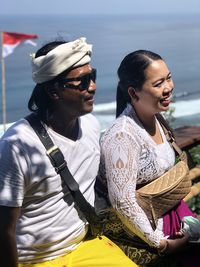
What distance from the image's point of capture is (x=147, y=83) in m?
3.14

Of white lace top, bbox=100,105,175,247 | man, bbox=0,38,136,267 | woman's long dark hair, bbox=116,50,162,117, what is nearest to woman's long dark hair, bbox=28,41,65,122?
man, bbox=0,38,136,267

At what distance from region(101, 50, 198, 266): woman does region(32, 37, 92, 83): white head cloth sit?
504mm

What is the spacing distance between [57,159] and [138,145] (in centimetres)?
63

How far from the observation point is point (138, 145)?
3.08 meters

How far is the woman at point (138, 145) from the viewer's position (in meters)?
2.97

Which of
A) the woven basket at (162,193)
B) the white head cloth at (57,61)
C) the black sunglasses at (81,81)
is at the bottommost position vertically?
the woven basket at (162,193)

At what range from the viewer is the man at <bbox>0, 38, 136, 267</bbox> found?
2482 mm

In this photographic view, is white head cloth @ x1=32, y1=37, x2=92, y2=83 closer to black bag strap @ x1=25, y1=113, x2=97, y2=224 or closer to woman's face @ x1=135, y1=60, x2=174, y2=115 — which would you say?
black bag strap @ x1=25, y1=113, x2=97, y2=224

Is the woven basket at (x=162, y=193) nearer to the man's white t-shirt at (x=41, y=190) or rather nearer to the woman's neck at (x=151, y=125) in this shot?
the woman's neck at (x=151, y=125)

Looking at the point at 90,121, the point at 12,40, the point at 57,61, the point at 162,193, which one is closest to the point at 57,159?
the point at 57,61

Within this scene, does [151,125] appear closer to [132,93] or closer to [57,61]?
[132,93]

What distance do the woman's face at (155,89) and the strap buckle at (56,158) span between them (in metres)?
0.75

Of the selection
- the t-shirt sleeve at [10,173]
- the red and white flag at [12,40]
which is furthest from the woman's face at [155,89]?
the red and white flag at [12,40]

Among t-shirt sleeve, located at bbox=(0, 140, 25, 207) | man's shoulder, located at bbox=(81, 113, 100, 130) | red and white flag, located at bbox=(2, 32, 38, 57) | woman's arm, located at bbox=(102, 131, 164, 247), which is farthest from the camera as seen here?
red and white flag, located at bbox=(2, 32, 38, 57)
